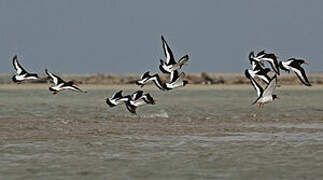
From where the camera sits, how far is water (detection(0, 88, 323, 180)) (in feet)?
36.3

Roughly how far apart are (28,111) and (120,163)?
13.1 meters

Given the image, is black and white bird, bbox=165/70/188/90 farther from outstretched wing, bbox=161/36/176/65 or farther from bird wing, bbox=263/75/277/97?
bird wing, bbox=263/75/277/97

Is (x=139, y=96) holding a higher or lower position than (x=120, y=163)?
higher

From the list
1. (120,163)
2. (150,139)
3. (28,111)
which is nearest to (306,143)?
(150,139)

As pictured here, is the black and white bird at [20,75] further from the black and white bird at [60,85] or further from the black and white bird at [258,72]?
the black and white bird at [258,72]

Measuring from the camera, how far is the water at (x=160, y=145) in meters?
11.1

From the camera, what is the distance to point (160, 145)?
14391mm

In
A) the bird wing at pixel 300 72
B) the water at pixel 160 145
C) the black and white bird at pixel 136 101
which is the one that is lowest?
the water at pixel 160 145

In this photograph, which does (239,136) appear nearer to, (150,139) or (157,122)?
(150,139)

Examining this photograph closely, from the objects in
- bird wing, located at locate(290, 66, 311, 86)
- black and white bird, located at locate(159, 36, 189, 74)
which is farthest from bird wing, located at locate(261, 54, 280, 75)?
black and white bird, located at locate(159, 36, 189, 74)

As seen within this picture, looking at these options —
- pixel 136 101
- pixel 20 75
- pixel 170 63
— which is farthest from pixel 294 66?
pixel 20 75

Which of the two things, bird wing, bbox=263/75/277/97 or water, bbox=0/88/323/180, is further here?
bird wing, bbox=263/75/277/97

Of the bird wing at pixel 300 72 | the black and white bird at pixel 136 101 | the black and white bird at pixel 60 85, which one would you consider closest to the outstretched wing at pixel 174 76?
the black and white bird at pixel 136 101

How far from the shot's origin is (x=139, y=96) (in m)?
22.4
